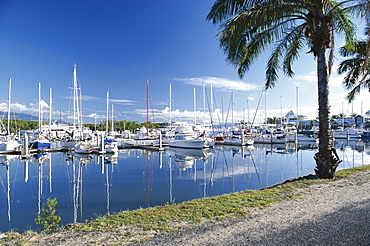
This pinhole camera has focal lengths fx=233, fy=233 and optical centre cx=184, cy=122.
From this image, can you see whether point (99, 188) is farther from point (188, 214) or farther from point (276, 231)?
point (276, 231)

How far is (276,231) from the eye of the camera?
14.6 feet

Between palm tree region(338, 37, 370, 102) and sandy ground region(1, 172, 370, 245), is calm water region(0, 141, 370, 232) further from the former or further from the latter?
palm tree region(338, 37, 370, 102)

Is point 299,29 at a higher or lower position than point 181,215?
higher

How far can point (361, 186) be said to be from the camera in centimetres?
770

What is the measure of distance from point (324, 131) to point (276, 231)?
6593mm

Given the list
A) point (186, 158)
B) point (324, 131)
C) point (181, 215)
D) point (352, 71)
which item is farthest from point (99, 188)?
point (352, 71)

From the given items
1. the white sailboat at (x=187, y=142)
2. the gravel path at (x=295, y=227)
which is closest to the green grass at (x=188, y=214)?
the gravel path at (x=295, y=227)

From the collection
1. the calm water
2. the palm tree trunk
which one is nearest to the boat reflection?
the calm water

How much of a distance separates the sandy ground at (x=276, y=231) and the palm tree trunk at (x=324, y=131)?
129 inches

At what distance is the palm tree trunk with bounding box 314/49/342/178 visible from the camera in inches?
362

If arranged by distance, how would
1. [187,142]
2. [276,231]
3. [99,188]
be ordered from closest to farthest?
[276,231] < [99,188] < [187,142]

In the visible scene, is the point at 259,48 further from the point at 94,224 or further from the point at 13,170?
the point at 13,170

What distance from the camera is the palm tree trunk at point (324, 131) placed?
920 centimetres

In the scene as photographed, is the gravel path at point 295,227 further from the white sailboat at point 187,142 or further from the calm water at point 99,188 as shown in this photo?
the white sailboat at point 187,142
